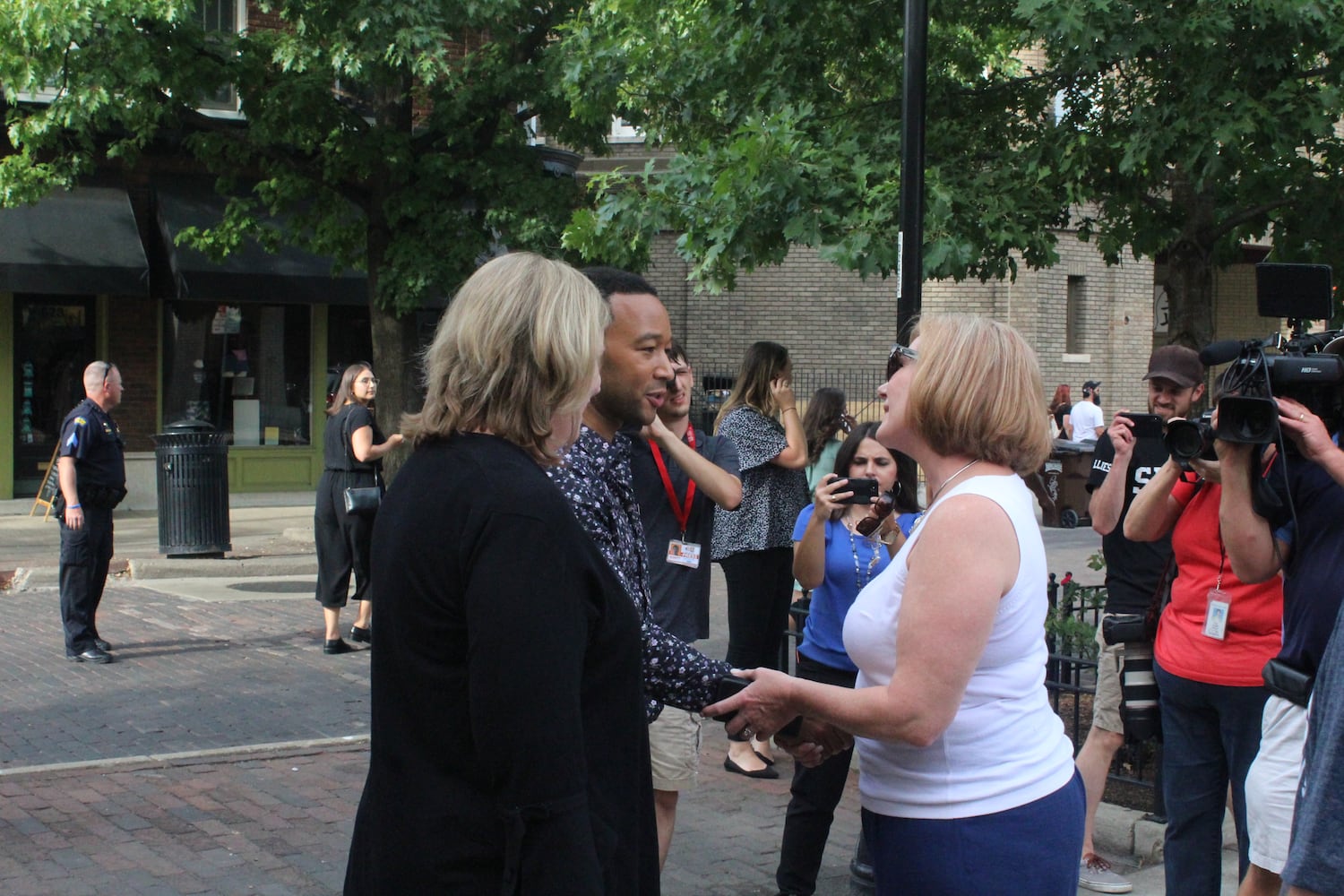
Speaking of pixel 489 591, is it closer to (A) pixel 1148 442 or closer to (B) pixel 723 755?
(A) pixel 1148 442

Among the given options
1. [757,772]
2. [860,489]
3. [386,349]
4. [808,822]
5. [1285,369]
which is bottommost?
[757,772]

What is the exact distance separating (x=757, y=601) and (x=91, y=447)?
4.93m

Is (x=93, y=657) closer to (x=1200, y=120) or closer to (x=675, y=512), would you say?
(x=675, y=512)

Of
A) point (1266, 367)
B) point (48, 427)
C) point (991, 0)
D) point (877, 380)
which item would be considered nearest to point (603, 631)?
point (1266, 367)

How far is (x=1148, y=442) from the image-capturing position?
4957mm

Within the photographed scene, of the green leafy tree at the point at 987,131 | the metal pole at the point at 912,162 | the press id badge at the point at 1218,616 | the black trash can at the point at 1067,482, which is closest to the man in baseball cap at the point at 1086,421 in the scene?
the black trash can at the point at 1067,482

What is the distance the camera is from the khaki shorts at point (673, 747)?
14.1ft

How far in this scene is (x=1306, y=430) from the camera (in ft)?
10.9

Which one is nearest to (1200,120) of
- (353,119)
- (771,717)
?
(771,717)

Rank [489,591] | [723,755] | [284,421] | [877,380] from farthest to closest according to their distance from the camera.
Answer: [877,380] → [284,421] → [723,755] → [489,591]

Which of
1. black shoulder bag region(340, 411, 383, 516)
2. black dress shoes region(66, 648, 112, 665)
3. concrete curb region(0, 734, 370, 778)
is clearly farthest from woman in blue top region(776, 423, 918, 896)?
black dress shoes region(66, 648, 112, 665)

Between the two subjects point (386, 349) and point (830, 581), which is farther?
point (386, 349)

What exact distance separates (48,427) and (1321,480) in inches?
699

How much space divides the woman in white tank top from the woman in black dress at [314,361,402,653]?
708 cm
